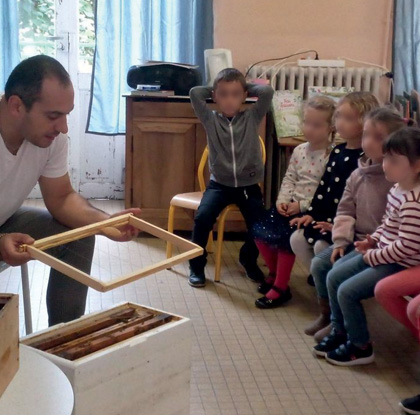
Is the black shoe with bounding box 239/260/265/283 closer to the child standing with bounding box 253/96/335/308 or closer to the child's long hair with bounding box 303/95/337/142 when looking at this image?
the child standing with bounding box 253/96/335/308

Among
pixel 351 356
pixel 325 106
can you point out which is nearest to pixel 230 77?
pixel 325 106

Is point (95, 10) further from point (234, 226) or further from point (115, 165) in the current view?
point (234, 226)

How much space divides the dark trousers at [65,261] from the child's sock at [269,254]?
1018 millimetres

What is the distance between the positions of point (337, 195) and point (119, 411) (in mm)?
1414

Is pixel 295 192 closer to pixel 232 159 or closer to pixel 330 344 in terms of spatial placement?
pixel 232 159

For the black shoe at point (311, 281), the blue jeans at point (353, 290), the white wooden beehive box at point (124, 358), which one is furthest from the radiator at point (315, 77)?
the white wooden beehive box at point (124, 358)

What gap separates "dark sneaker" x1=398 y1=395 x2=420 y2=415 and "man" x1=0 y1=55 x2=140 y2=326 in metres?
0.99

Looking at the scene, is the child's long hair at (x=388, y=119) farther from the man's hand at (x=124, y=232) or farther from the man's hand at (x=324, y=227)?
the man's hand at (x=124, y=232)

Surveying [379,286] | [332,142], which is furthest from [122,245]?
[379,286]

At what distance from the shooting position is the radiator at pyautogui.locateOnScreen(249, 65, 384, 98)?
4.14 m

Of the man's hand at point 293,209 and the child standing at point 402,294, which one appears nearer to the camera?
the child standing at point 402,294

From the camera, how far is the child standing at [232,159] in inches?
123

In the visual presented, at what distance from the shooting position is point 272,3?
4.24 metres

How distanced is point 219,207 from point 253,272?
1.15ft
